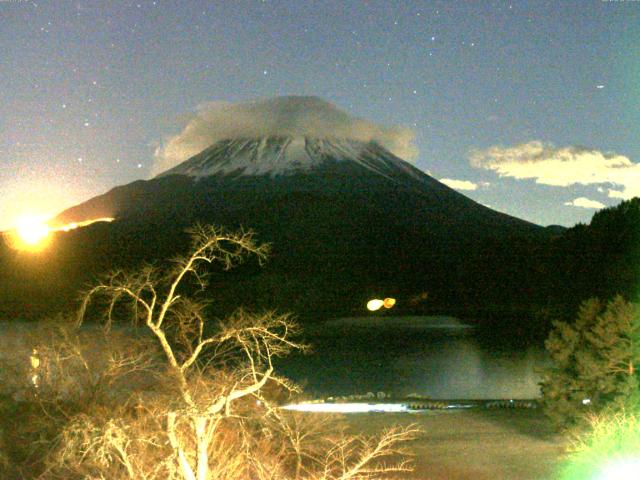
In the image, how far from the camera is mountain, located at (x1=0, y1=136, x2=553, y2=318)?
71.2m

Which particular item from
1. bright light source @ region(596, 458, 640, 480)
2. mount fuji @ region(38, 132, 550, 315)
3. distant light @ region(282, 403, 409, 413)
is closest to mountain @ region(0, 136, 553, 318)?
mount fuji @ region(38, 132, 550, 315)

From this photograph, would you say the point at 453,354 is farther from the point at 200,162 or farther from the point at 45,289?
the point at 200,162

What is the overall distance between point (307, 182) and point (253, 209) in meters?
24.2

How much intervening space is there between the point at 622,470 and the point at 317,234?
327 feet

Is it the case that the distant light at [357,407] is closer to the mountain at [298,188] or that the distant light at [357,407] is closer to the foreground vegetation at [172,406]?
the foreground vegetation at [172,406]

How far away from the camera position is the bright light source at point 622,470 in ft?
30.6

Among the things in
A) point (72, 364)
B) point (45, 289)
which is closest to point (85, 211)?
point (45, 289)

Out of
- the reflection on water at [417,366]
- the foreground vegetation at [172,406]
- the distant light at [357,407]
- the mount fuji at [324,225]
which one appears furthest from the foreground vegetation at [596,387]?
the mount fuji at [324,225]

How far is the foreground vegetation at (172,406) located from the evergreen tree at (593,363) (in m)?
2.83

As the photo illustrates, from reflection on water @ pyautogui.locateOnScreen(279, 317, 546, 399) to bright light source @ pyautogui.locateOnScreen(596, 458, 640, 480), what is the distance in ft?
12.2

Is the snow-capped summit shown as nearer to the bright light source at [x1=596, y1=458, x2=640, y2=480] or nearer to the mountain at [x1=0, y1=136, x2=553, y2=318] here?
the mountain at [x1=0, y1=136, x2=553, y2=318]

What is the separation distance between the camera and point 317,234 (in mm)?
109000

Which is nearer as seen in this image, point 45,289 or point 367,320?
point 367,320

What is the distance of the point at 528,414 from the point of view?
15.5 m
